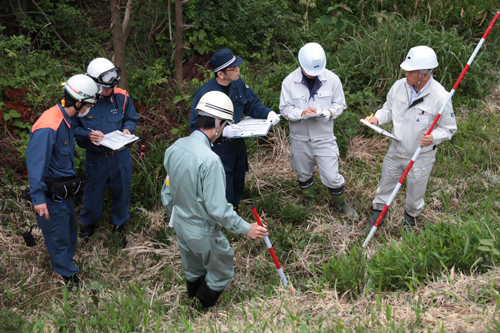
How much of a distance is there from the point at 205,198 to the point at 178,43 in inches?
154

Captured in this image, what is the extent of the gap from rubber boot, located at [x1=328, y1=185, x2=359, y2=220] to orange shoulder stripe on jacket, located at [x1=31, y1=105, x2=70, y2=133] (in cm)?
300

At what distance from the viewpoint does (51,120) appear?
3459 millimetres

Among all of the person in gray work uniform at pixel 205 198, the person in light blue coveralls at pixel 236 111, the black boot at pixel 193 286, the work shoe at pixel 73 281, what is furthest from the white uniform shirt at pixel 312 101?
the work shoe at pixel 73 281

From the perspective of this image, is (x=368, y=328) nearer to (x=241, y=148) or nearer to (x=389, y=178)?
(x=389, y=178)

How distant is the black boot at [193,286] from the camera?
350 cm

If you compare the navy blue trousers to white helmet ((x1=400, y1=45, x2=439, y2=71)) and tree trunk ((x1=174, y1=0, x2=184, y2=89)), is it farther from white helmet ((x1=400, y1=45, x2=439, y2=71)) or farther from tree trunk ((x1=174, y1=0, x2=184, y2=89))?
white helmet ((x1=400, y1=45, x2=439, y2=71))

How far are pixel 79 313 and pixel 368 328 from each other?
90.9 inches

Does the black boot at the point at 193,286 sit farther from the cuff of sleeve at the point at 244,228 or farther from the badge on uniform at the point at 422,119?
the badge on uniform at the point at 422,119

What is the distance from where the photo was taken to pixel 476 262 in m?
3.15

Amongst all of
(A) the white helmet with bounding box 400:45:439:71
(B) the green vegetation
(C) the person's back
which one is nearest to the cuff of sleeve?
(C) the person's back

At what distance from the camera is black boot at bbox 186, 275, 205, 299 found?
350cm

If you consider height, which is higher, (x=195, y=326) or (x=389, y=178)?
(x=389, y=178)

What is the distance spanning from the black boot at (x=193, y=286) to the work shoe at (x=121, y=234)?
1.32 m

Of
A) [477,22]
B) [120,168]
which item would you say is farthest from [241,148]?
[477,22]
